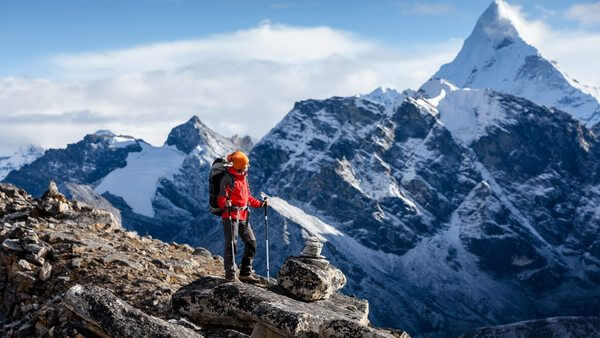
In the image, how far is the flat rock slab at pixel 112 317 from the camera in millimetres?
17391

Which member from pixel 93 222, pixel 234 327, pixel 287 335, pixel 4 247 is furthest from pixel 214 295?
pixel 93 222

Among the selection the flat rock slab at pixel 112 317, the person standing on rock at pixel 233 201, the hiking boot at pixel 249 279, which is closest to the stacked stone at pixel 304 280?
the person standing on rock at pixel 233 201

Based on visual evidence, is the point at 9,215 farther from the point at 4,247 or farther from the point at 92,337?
the point at 92,337

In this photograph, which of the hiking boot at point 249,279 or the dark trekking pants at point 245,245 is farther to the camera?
the hiking boot at point 249,279

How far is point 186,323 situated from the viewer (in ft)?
67.0

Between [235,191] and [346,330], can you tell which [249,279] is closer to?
[235,191]

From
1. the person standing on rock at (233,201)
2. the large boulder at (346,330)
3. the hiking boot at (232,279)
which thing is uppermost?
the person standing on rock at (233,201)

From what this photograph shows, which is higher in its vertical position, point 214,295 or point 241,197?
point 241,197

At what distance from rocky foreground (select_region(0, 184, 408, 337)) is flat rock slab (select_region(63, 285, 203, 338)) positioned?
0.02 m

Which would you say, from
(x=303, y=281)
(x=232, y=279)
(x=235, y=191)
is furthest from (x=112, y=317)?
(x=235, y=191)

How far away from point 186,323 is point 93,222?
537 inches

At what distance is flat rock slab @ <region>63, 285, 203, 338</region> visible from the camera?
57.1ft

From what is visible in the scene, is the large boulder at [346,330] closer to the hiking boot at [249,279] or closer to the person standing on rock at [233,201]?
the person standing on rock at [233,201]

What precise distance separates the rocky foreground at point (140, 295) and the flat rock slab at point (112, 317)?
0.07ft
